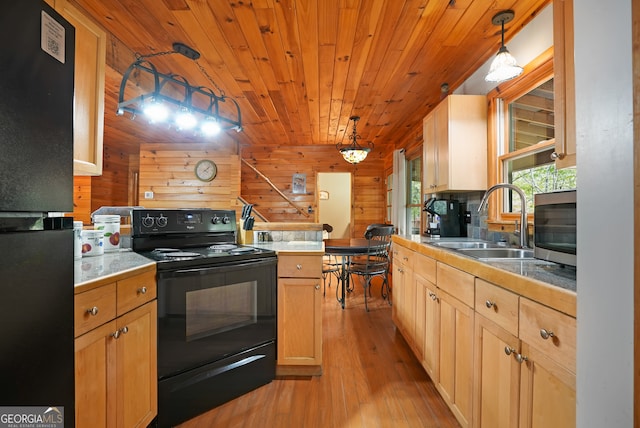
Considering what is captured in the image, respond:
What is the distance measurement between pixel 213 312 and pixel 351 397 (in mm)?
1013

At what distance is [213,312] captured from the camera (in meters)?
1.67

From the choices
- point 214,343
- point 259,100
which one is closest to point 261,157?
point 259,100

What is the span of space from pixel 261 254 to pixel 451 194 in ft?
6.92

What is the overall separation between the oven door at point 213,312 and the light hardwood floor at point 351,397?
0.32 meters

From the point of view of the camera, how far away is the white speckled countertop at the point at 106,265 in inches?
44.1

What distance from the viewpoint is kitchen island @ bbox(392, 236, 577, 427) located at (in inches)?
33.4

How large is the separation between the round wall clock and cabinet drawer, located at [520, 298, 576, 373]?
18.2 feet

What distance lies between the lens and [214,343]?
5.53 feet

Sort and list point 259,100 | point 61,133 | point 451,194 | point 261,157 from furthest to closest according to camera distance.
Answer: point 261,157, point 259,100, point 451,194, point 61,133

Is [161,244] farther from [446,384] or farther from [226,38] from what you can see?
[446,384]

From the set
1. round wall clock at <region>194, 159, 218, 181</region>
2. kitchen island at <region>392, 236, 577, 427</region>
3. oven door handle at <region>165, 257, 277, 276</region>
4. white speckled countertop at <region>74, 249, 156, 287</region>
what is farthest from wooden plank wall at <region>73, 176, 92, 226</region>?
kitchen island at <region>392, 236, 577, 427</region>

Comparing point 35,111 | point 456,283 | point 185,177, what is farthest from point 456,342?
point 185,177

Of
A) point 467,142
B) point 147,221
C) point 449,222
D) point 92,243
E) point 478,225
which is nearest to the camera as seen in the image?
point 92,243

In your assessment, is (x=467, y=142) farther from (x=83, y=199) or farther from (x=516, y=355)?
(x=83, y=199)
